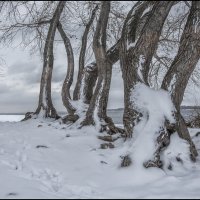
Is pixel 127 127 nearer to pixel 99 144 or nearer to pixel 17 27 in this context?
pixel 99 144

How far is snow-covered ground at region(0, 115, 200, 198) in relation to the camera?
5.10 meters

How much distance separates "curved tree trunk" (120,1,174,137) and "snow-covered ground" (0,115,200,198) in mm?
807

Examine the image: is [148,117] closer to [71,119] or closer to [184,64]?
[184,64]

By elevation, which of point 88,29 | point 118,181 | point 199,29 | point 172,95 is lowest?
point 118,181

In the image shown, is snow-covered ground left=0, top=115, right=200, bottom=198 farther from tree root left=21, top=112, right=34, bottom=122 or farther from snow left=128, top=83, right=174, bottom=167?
tree root left=21, top=112, right=34, bottom=122

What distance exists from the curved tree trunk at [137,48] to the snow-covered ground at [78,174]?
807 millimetres

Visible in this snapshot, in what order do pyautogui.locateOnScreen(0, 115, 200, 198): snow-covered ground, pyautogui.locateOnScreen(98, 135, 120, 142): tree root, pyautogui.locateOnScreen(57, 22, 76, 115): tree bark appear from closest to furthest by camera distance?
pyautogui.locateOnScreen(0, 115, 200, 198): snow-covered ground → pyautogui.locateOnScreen(98, 135, 120, 142): tree root → pyautogui.locateOnScreen(57, 22, 76, 115): tree bark

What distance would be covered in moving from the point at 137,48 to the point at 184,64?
1044 millimetres

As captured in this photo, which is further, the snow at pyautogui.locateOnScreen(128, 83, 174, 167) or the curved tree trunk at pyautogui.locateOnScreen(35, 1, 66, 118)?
the curved tree trunk at pyautogui.locateOnScreen(35, 1, 66, 118)

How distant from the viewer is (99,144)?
797 centimetres

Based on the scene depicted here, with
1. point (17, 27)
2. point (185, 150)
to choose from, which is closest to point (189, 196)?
point (185, 150)

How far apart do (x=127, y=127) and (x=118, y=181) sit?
62.3 inches

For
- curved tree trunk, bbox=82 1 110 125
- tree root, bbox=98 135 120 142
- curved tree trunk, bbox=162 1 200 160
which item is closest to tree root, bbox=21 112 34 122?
curved tree trunk, bbox=82 1 110 125

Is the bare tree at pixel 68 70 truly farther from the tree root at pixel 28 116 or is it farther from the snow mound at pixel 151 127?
the snow mound at pixel 151 127
